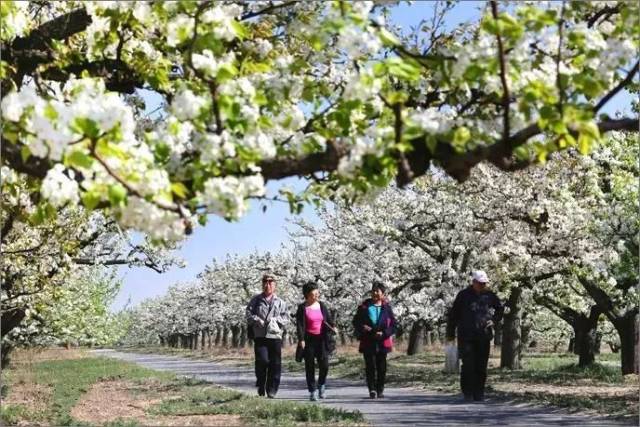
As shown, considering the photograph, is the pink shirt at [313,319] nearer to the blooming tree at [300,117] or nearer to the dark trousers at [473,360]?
the dark trousers at [473,360]

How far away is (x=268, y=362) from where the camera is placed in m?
14.6

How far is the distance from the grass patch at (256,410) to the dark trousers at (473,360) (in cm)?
231

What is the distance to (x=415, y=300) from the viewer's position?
3123 centimetres

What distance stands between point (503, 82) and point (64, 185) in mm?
2854

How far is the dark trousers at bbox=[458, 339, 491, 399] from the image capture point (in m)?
12.9

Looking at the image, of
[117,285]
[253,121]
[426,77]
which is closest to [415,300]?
[426,77]

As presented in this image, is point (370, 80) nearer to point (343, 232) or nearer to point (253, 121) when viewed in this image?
point (253, 121)

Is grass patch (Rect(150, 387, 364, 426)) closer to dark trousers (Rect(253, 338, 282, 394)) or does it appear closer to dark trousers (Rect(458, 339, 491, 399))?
dark trousers (Rect(253, 338, 282, 394))

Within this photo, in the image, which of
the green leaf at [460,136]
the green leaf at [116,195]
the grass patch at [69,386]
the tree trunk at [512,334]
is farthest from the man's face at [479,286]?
the tree trunk at [512,334]

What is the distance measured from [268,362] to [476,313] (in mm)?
3731

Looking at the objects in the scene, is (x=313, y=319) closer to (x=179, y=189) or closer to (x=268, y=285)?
(x=268, y=285)

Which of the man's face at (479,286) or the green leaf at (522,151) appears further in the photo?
the man's face at (479,286)

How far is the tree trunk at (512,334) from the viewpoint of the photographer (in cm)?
2398

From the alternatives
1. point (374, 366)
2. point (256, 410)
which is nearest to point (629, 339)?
point (374, 366)
